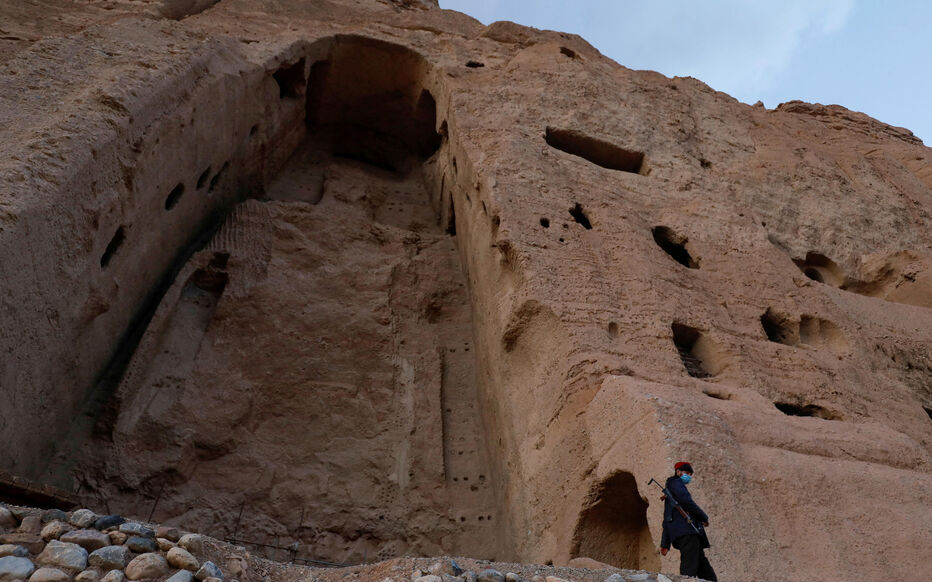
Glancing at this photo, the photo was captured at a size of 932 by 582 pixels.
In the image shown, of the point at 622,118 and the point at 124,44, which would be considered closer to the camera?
the point at 124,44

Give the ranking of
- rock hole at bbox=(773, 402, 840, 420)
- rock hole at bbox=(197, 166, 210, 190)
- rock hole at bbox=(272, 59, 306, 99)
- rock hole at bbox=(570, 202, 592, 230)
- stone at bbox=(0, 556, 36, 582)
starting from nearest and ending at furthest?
stone at bbox=(0, 556, 36, 582), rock hole at bbox=(773, 402, 840, 420), rock hole at bbox=(570, 202, 592, 230), rock hole at bbox=(197, 166, 210, 190), rock hole at bbox=(272, 59, 306, 99)

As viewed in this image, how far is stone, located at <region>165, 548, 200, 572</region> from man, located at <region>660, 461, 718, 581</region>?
216 centimetres

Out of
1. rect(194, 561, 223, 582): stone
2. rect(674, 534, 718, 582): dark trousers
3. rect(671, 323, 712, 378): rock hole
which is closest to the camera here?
rect(194, 561, 223, 582): stone

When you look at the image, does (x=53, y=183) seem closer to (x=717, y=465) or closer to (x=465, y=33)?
(x=717, y=465)

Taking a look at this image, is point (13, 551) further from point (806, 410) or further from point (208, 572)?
point (806, 410)

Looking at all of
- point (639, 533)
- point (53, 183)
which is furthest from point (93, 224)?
point (639, 533)

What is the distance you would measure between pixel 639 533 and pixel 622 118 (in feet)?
18.5

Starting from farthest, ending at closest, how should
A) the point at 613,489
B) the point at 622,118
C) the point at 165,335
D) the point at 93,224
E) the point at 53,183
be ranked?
the point at 622,118, the point at 165,335, the point at 93,224, the point at 53,183, the point at 613,489

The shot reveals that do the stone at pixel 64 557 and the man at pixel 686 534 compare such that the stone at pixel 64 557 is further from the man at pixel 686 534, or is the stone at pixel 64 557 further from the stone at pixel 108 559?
the man at pixel 686 534

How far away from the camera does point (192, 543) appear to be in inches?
109

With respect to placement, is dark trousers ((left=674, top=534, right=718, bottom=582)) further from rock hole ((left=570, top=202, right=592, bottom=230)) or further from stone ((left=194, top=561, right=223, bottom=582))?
rock hole ((left=570, top=202, right=592, bottom=230))

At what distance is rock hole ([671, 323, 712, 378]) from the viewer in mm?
5820

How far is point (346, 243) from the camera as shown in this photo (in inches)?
329

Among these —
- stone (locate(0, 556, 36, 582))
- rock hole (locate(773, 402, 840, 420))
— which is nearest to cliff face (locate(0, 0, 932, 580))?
rock hole (locate(773, 402, 840, 420))
